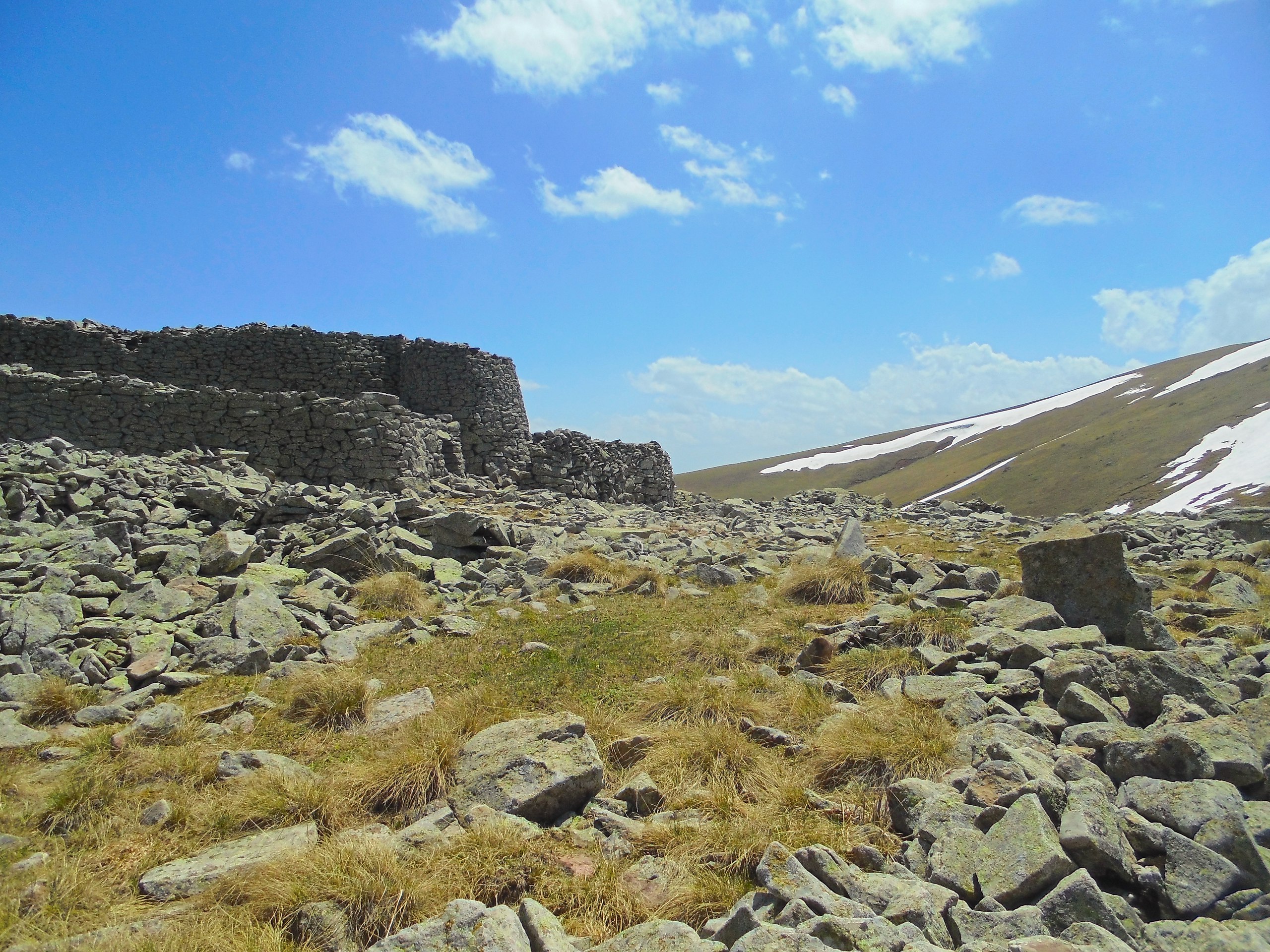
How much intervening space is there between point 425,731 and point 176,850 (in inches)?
67.4

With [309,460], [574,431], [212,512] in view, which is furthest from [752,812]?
[574,431]

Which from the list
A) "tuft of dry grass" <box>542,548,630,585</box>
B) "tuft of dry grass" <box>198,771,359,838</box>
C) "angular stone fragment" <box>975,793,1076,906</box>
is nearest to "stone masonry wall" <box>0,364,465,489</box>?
"tuft of dry grass" <box>542,548,630,585</box>

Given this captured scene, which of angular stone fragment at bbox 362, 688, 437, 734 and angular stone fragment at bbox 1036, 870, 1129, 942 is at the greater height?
angular stone fragment at bbox 362, 688, 437, 734

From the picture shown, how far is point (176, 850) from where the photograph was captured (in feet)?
14.3

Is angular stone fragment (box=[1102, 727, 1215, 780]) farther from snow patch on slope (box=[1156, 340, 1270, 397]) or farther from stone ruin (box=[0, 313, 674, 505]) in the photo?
snow patch on slope (box=[1156, 340, 1270, 397])

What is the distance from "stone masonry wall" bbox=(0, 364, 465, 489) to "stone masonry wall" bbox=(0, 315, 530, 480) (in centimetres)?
367

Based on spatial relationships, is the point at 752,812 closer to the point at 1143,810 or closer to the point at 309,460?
the point at 1143,810

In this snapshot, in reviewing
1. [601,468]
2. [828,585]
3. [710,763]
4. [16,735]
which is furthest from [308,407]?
[710,763]

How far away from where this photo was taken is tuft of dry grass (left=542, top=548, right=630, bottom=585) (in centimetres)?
1139

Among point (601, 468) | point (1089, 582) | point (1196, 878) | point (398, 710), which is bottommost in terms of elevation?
point (1196, 878)

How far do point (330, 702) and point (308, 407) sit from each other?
13944 mm

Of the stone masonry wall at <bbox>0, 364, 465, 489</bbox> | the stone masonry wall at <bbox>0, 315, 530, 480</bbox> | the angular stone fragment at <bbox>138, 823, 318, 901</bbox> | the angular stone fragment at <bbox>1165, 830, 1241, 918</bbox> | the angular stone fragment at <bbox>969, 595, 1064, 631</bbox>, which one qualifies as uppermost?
the stone masonry wall at <bbox>0, 315, 530, 480</bbox>

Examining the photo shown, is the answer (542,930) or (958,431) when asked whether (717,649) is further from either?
(958,431)

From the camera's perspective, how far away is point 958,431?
510 ft
